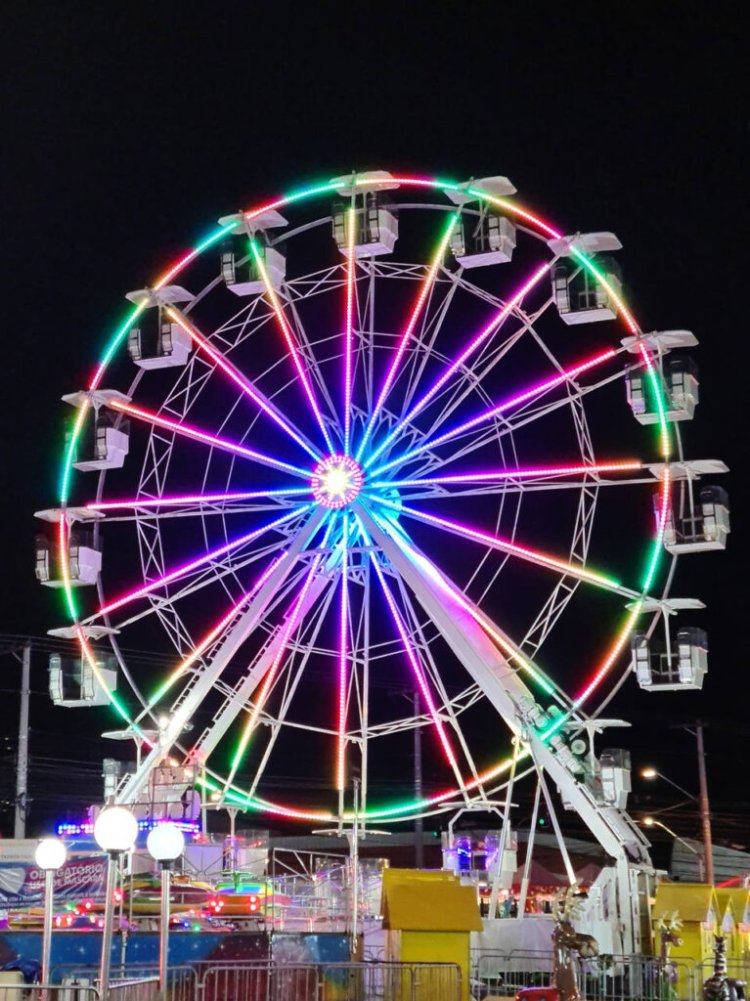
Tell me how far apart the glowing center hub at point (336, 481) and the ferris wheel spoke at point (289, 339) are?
32 centimetres

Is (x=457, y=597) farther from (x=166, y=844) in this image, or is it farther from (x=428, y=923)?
(x=166, y=844)

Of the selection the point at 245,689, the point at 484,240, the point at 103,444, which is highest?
the point at 484,240

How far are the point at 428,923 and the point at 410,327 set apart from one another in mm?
10824

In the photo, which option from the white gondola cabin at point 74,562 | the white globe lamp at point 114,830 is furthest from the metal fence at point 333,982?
the white gondola cabin at point 74,562

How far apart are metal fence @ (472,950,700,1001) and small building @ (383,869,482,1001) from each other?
1420 mm

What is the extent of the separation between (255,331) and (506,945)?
37.5 feet

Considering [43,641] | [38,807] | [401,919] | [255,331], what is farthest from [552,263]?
[38,807]

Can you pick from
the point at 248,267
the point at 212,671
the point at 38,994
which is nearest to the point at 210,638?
the point at 212,671

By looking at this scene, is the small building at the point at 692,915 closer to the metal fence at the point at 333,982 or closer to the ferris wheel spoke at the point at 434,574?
the ferris wheel spoke at the point at 434,574

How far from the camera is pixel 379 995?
16.8m

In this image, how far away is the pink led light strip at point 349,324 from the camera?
2525 centimetres

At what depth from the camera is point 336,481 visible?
83.1 feet

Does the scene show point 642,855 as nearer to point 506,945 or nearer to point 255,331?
point 506,945

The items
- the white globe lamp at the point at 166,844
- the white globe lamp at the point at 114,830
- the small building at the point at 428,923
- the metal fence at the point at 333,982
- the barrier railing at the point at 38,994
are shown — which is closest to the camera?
the white globe lamp at the point at 114,830
